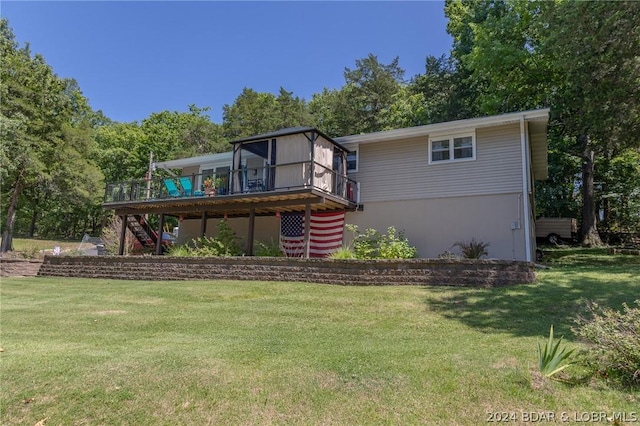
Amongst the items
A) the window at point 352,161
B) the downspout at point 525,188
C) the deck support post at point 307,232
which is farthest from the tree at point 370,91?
the deck support post at point 307,232

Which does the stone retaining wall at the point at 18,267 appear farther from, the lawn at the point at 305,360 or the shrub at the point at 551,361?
the shrub at the point at 551,361

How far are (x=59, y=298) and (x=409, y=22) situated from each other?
652 inches

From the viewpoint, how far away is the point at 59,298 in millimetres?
9953

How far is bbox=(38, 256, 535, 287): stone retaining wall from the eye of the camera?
8.95 meters

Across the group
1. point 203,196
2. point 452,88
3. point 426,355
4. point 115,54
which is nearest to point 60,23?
point 115,54

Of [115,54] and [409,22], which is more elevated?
[409,22]

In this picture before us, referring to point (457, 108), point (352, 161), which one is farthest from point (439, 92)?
point (352, 161)

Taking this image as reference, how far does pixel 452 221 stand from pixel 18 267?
52.7 ft

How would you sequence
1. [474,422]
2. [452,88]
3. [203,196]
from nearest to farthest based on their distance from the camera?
[474,422], [203,196], [452,88]

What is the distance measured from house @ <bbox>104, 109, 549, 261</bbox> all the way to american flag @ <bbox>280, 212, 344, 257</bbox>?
219mm

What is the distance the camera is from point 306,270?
10883 millimetres

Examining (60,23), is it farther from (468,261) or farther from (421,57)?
(421,57)

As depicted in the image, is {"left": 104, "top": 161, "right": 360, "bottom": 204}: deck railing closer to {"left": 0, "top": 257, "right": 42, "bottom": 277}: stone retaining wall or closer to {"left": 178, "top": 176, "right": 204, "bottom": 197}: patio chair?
{"left": 178, "top": 176, "right": 204, "bottom": 197}: patio chair

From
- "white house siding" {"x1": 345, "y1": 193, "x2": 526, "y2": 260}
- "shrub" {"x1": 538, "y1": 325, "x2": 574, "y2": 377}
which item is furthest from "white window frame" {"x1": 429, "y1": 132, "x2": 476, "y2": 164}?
"shrub" {"x1": 538, "y1": 325, "x2": 574, "y2": 377}
